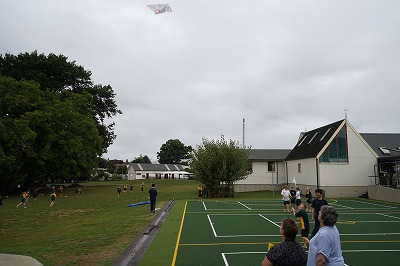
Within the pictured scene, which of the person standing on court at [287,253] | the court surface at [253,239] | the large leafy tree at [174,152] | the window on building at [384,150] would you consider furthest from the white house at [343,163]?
the large leafy tree at [174,152]

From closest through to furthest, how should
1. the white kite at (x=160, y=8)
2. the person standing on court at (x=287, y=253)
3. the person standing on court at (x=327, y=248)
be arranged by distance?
the person standing on court at (x=287, y=253)
the person standing on court at (x=327, y=248)
the white kite at (x=160, y=8)

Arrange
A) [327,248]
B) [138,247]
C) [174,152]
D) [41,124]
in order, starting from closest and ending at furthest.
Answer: [327,248] → [138,247] → [41,124] → [174,152]

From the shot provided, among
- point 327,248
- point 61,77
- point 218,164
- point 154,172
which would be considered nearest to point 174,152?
point 154,172

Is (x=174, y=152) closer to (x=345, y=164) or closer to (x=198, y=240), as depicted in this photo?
(x=345, y=164)

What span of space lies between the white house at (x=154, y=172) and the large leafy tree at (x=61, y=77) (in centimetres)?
4634

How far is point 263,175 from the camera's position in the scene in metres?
47.1

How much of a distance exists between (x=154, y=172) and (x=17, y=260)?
324 ft

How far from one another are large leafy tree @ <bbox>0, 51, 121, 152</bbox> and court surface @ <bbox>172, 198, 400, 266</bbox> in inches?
1523

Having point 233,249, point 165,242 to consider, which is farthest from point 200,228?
point 233,249

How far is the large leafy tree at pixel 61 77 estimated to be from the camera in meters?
50.1

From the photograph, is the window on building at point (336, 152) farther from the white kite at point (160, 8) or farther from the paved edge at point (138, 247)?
the white kite at point (160, 8)

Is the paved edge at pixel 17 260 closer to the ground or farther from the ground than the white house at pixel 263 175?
closer to the ground

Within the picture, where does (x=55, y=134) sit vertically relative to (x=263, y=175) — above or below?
above

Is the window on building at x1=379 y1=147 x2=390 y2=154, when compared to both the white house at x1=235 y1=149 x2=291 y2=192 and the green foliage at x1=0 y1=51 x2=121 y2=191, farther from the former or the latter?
the green foliage at x1=0 y1=51 x2=121 y2=191
